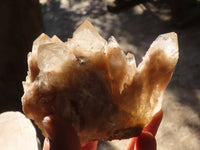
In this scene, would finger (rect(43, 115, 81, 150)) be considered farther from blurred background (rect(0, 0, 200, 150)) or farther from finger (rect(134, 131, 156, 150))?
blurred background (rect(0, 0, 200, 150))

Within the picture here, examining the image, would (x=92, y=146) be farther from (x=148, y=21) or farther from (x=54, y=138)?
(x=148, y=21)

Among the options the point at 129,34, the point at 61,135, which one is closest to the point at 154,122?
the point at 61,135

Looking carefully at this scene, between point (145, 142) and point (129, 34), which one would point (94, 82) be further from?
point (129, 34)

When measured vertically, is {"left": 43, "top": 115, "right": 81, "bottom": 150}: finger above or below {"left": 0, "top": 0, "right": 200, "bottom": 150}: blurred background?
above

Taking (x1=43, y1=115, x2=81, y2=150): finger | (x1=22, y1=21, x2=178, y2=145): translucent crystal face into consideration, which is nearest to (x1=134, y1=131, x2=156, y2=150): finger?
(x1=22, y1=21, x2=178, y2=145): translucent crystal face

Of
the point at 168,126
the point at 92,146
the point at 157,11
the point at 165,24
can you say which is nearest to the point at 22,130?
the point at 92,146
